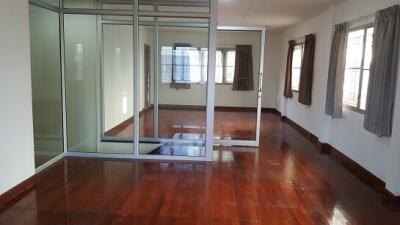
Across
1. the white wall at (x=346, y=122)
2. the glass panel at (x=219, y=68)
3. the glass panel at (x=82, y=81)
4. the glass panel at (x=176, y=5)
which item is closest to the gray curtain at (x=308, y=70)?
the white wall at (x=346, y=122)

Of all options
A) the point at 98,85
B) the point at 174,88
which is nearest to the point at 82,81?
the point at 98,85

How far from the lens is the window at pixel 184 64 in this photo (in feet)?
16.8

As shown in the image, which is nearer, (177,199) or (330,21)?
(177,199)

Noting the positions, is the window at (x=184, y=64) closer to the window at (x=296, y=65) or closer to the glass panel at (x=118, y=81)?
the glass panel at (x=118, y=81)

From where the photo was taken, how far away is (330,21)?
6.07 metres

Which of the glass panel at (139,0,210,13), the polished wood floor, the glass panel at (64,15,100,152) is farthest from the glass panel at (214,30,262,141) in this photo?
the glass panel at (64,15,100,152)

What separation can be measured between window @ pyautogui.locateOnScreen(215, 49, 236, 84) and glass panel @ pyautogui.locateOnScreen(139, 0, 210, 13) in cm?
231

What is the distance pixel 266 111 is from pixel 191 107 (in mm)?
6221

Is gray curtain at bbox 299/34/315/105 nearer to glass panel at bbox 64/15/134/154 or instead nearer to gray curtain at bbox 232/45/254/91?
gray curtain at bbox 232/45/254/91

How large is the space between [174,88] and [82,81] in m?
1.44

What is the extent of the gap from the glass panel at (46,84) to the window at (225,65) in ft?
11.1

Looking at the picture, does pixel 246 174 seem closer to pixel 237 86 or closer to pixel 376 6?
pixel 376 6

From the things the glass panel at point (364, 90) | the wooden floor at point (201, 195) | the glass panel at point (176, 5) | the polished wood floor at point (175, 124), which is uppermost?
the glass panel at point (176, 5)

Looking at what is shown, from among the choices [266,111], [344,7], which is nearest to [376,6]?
[344,7]
